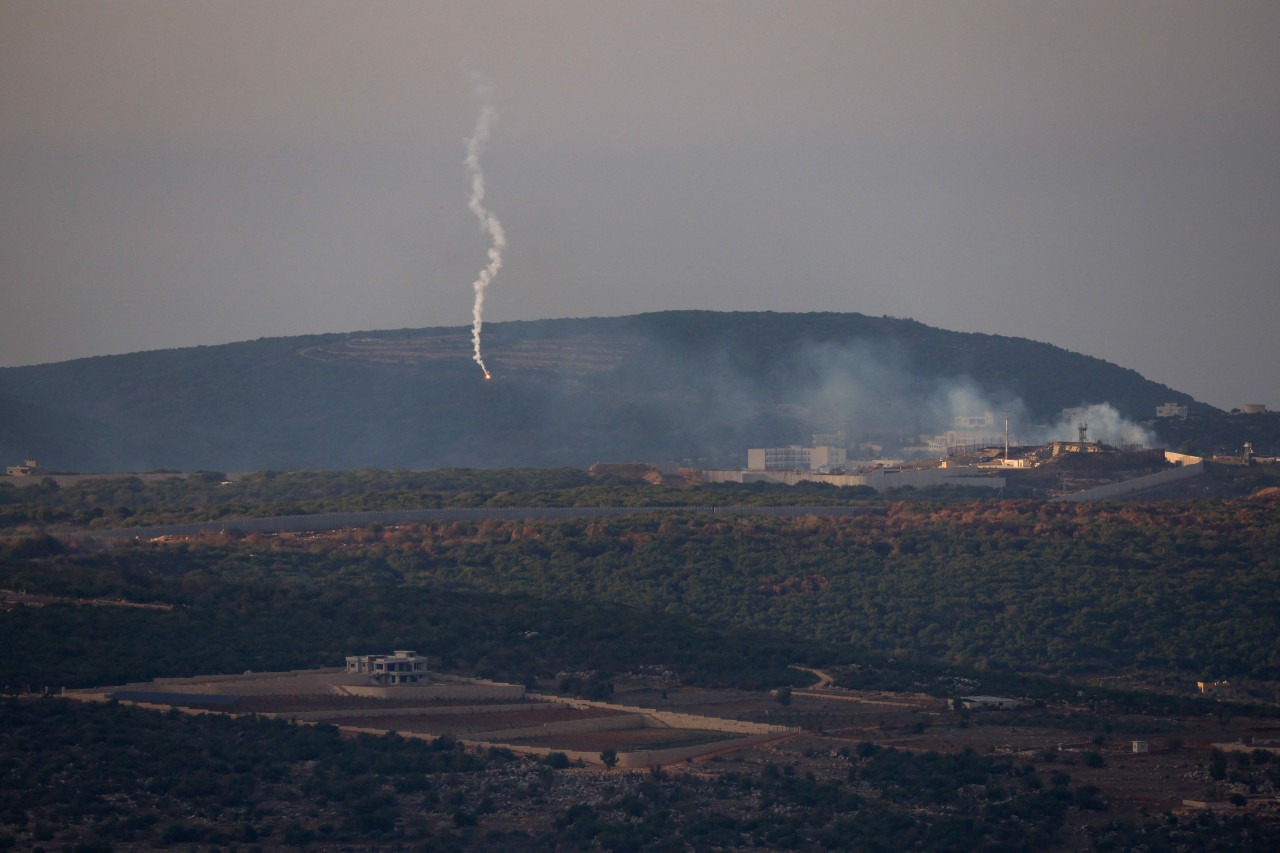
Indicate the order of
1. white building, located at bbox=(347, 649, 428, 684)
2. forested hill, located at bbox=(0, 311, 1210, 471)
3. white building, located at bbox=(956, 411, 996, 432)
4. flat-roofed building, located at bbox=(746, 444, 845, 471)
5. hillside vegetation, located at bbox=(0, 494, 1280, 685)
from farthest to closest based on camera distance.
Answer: forested hill, located at bbox=(0, 311, 1210, 471) < white building, located at bbox=(956, 411, 996, 432) < flat-roofed building, located at bbox=(746, 444, 845, 471) < hillside vegetation, located at bbox=(0, 494, 1280, 685) < white building, located at bbox=(347, 649, 428, 684)

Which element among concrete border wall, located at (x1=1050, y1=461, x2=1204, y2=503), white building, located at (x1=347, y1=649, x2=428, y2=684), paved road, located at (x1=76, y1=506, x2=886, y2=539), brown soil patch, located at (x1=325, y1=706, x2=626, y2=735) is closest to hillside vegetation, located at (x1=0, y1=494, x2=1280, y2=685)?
paved road, located at (x1=76, y1=506, x2=886, y2=539)

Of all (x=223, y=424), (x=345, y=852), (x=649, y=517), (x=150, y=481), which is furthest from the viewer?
(x=223, y=424)

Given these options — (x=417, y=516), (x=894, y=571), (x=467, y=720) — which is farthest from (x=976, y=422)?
(x=467, y=720)

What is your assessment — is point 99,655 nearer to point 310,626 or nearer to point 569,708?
point 310,626

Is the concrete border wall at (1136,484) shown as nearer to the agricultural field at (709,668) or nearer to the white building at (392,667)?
the agricultural field at (709,668)

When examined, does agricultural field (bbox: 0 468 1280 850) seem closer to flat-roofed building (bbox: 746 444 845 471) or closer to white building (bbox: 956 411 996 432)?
flat-roofed building (bbox: 746 444 845 471)

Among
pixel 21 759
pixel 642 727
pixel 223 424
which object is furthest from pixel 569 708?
pixel 223 424
